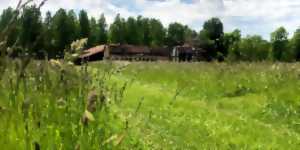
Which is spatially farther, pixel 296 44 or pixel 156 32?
pixel 156 32

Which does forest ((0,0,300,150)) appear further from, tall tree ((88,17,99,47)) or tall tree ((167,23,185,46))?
tall tree ((167,23,185,46))

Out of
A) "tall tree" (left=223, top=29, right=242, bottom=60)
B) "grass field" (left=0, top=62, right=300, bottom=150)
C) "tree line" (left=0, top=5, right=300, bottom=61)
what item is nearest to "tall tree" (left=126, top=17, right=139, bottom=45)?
"tree line" (left=0, top=5, right=300, bottom=61)

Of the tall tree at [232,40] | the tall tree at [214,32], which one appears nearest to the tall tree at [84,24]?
the tall tree at [214,32]

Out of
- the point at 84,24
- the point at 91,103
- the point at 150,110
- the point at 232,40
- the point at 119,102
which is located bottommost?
the point at 232,40

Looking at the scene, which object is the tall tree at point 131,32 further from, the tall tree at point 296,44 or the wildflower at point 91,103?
the wildflower at point 91,103

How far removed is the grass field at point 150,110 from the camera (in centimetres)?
371

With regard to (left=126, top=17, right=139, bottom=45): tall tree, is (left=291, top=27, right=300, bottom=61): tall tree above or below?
below

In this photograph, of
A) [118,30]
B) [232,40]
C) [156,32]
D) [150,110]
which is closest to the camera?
[150,110]

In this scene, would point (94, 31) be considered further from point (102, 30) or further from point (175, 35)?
point (175, 35)

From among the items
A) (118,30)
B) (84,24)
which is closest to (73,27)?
(84,24)

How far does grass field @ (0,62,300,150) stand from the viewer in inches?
146

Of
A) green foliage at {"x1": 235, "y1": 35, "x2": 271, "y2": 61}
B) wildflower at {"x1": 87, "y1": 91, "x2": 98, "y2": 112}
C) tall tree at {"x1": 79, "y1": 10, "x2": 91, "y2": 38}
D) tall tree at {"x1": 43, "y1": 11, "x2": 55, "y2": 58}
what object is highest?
tall tree at {"x1": 79, "y1": 10, "x2": 91, "y2": 38}

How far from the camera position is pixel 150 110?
23.8 ft

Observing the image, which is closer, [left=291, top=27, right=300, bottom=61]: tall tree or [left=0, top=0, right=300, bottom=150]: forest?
[left=0, top=0, right=300, bottom=150]: forest
